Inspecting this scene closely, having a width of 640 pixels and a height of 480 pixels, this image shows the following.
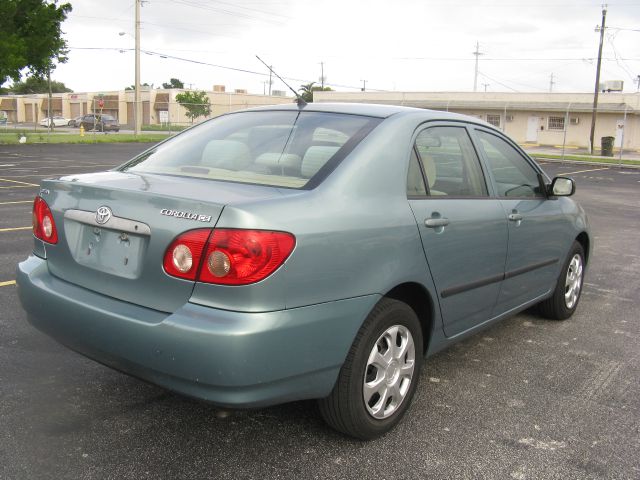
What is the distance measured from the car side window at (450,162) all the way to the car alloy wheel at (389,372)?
792mm

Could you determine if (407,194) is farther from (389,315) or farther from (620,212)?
(620,212)

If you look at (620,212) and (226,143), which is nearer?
(226,143)

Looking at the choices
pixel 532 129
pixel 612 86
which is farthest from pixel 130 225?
pixel 612 86

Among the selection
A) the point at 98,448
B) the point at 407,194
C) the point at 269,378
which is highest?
the point at 407,194

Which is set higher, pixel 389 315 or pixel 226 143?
pixel 226 143

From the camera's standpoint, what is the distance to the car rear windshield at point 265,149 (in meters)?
2.99

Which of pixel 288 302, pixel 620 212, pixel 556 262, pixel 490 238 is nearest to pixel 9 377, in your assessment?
pixel 288 302

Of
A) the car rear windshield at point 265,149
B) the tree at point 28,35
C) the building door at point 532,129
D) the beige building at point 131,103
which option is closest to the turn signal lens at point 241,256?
the car rear windshield at point 265,149

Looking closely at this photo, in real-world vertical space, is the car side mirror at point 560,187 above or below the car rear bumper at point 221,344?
above

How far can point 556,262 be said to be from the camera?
4.57 m

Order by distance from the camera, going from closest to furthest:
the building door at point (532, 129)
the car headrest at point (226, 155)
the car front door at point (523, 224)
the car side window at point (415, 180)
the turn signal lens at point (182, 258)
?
the turn signal lens at point (182, 258), the car side window at point (415, 180), the car headrest at point (226, 155), the car front door at point (523, 224), the building door at point (532, 129)

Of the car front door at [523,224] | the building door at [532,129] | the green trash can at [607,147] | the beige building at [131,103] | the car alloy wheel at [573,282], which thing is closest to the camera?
the car front door at [523,224]

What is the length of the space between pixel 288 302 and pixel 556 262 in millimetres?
2815

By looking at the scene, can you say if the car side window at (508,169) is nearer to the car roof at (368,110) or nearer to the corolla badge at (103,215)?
the car roof at (368,110)
